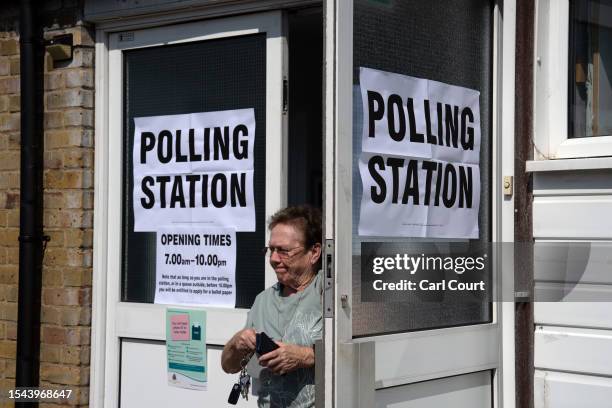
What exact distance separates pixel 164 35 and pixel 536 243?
243cm

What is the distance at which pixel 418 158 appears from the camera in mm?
3951

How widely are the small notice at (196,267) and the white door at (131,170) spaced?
6 centimetres

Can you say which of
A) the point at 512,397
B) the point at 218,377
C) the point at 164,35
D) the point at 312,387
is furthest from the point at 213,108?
the point at 512,397

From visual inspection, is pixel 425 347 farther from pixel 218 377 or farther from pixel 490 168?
pixel 218 377

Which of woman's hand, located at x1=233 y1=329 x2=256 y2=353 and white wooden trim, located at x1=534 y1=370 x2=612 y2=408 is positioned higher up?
woman's hand, located at x1=233 y1=329 x2=256 y2=353

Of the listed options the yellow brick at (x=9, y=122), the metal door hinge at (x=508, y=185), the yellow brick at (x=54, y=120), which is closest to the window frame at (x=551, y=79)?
the metal door hinge at (x=508, y=185)

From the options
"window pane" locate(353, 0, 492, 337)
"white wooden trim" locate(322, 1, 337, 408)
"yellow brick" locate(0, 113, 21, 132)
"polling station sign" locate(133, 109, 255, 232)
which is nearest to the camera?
"white wooden trim" locate(322, 1, 337, 408)

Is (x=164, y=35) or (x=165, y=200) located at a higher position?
(x=164, y=35)

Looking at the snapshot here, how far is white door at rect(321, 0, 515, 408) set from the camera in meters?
3.62

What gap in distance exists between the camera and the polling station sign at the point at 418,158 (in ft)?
12.4

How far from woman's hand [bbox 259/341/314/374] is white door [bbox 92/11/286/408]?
3.26ft

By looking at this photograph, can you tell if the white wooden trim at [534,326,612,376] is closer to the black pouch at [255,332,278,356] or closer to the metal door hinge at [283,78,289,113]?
the black pouch at [255,332,278,356]

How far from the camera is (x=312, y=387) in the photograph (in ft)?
13.6

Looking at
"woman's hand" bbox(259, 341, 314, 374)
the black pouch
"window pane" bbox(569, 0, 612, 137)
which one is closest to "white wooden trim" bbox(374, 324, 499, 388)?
"woman's hand" bbox(259, 341, 314, 374)
